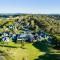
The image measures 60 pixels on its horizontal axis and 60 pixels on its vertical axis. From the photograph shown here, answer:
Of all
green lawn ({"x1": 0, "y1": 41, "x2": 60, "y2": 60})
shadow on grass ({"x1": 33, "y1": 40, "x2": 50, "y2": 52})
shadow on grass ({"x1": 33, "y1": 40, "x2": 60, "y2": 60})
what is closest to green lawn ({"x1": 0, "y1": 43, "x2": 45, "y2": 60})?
green lawn ({"x1": 0, "y1": 41, "x2": 60, "y2": 60})

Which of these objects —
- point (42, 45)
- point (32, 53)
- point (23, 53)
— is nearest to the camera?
point (32, 53)

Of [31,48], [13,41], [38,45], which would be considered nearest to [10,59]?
[31,48]

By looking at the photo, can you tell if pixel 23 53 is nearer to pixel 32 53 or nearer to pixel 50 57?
pixel 32 53

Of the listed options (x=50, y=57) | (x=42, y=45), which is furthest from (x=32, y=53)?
(x=42, y=45)

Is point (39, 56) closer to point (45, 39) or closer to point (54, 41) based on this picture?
point (54, 41)

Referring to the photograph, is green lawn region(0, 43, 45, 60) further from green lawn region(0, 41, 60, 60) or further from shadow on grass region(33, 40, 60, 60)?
shadow on grass region(33, 40, 60, 60)

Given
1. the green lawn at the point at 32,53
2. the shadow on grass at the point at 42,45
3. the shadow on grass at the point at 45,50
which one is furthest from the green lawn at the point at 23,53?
the shadow on grass at the point at 42,45

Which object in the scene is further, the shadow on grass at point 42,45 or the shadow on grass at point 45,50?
the shadow on grass at point 42,45

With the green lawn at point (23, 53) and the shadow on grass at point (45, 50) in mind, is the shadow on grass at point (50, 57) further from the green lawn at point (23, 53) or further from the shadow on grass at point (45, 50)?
the green lawn at point (23, 53)
